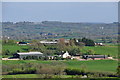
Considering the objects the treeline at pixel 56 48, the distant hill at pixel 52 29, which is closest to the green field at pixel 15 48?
the treeline at pixel 56 48

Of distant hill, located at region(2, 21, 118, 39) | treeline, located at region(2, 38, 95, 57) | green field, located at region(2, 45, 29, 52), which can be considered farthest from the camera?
distant hill, located at region(2, 21, 118, 39)

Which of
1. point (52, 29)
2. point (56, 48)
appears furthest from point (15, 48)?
point (52, 29)

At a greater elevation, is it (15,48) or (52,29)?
(52,29)

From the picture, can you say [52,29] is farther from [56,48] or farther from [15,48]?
[15,48]

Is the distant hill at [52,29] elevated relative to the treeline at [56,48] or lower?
elevated

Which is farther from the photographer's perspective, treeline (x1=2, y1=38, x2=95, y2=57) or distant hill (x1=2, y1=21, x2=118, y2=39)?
distant hill (x1=2, y1=21, x2=118, y2=39)

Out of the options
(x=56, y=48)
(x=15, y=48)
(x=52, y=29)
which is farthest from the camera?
(x=52, y=29)

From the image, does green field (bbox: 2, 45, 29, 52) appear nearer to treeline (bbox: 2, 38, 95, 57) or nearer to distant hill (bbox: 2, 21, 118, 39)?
treeline (bbox: 2, 38, 95, 57)

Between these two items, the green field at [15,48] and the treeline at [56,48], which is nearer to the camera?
the treeline at [56,48]

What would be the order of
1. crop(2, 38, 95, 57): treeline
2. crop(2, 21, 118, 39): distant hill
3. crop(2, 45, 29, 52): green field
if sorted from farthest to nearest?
1. crop(2, 21, 118, 39): distant hill
2. crop(2, 45, 29, 52): green field
3. crop(2, 38, 95, 57): treeline

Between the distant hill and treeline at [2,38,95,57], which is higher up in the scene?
the distant hill

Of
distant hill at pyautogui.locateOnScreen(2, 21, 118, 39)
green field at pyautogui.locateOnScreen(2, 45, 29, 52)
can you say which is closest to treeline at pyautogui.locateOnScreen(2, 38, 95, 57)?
green field at pyautogui.locateOnScreen(2, 45, 29, 52)

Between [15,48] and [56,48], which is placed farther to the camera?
[56,48]

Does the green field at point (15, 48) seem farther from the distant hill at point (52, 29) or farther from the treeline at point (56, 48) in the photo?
the distant hill at point (52, 29)
